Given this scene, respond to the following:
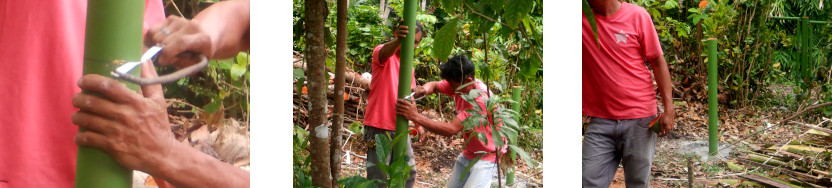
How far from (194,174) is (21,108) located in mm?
446

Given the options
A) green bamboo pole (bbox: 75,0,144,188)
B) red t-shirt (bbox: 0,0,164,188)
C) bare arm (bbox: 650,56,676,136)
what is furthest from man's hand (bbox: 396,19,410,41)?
red t-shirt (bbox: 0,0,164,188)

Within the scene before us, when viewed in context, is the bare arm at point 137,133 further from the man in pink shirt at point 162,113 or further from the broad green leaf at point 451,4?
the broad green leaf at point 451,4

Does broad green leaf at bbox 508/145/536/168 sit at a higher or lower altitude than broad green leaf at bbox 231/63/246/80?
lower

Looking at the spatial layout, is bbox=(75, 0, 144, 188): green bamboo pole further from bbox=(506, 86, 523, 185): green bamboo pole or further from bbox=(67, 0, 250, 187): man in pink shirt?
bbox=(506, 86, 523, 185): green bamboo pole

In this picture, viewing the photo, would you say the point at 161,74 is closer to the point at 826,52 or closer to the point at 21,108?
the point at 21,108

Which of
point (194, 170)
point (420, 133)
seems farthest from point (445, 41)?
point (194, 170)

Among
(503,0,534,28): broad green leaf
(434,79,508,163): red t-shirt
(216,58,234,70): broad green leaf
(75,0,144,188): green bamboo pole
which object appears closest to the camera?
(75,0,144,188): green bamboo pole

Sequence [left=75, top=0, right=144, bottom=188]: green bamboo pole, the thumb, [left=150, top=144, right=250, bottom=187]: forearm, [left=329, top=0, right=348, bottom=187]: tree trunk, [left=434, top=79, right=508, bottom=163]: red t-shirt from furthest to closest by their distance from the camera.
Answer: [left=434, top=79, right=508, bottom=163]: red t-shirt, [left=329, top=0, right=348, bottom=187]: tree trunk, [left=150, top=144, right=250, bottom=187]: forearm, the thumb, [left=75, top=0, right=144, bottom=188]: green bamboo pole

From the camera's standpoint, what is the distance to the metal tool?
1463 mm

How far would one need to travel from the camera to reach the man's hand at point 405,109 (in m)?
2.39

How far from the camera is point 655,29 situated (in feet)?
7.55

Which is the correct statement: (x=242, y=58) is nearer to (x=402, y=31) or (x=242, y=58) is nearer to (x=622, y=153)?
(x=402, y=31)

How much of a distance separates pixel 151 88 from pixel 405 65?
1.01 m

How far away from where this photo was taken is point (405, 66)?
237 cm
